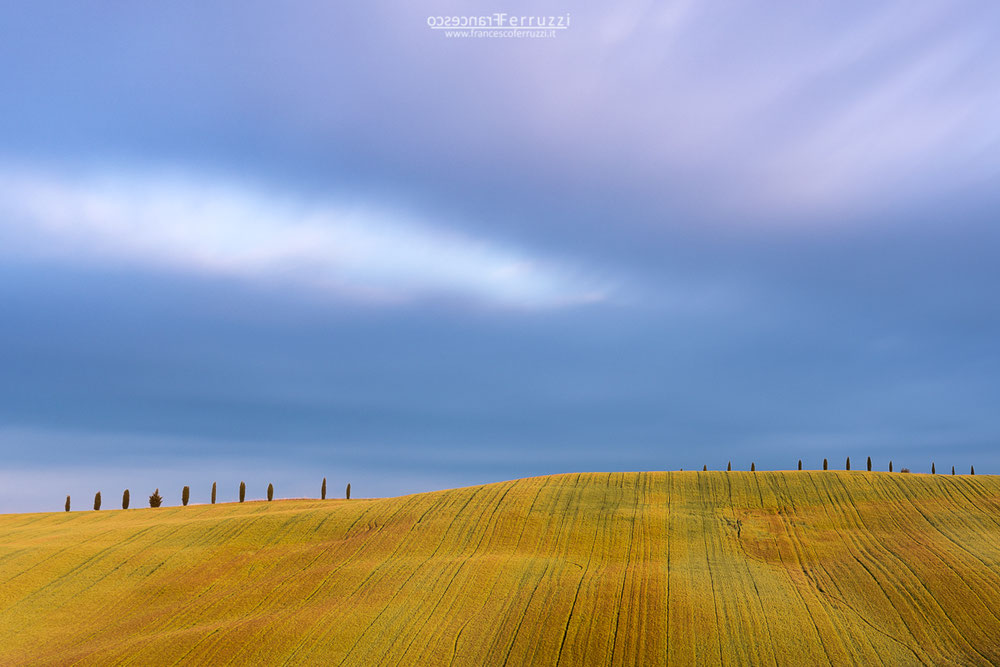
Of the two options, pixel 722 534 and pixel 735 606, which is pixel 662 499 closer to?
pixel 722 534

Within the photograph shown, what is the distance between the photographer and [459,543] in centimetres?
3272

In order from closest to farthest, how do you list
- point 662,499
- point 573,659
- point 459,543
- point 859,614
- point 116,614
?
1. point 573,659
2. point 859,614
3. point 116,614
4. point 459,543
5. point 662,499

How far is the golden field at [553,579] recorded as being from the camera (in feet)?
78.0

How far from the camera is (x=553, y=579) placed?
27.8 metres

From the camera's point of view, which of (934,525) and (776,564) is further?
(934,525)

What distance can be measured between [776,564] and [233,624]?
20433 mm

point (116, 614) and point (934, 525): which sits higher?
point (934, 525)

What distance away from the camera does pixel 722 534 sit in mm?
32750

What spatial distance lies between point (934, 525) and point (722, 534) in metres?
9.67

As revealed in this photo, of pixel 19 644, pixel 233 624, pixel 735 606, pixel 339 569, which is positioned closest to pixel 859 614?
pixel 735 606

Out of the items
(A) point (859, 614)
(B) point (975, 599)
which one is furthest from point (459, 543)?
(B) point (975, 599)

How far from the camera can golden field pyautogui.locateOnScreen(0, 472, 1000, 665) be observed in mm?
23781

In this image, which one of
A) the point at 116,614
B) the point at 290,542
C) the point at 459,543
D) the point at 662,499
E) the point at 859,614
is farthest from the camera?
the point at 662,499

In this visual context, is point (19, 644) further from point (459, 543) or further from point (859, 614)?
point (859, 614)
